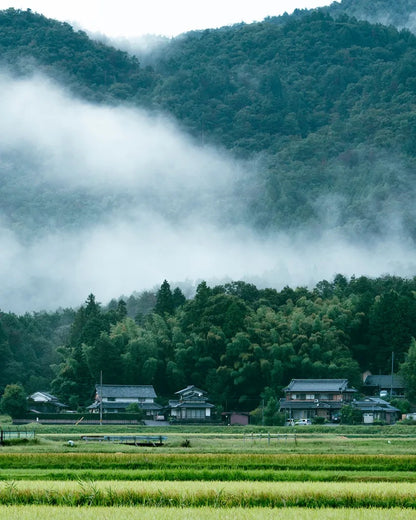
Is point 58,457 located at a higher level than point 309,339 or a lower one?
lower

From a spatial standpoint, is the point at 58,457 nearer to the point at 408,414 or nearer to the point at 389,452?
the point at 389,452

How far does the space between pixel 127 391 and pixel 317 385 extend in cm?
1740

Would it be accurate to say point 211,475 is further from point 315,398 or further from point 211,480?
point 315,398

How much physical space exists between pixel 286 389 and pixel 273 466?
181 ft

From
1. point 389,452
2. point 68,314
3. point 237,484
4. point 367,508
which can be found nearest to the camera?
point 367,508

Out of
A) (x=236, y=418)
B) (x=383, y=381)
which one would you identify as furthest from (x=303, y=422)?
(x=383, y=381)

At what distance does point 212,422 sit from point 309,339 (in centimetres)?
1527

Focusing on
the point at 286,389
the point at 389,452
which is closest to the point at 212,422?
the point at 286,389

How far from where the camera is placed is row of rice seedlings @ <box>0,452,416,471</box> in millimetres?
41250

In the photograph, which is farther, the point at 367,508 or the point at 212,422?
the point at 212,422

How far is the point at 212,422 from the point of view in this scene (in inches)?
3723

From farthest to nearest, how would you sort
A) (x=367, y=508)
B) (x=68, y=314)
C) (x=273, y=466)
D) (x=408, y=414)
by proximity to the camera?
(x=68, y=314), (x=408, y=414), (x=273, y=466), (x=367, y=508)

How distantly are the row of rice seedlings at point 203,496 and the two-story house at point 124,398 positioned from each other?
69.2 m

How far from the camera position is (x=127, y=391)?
326 feet
